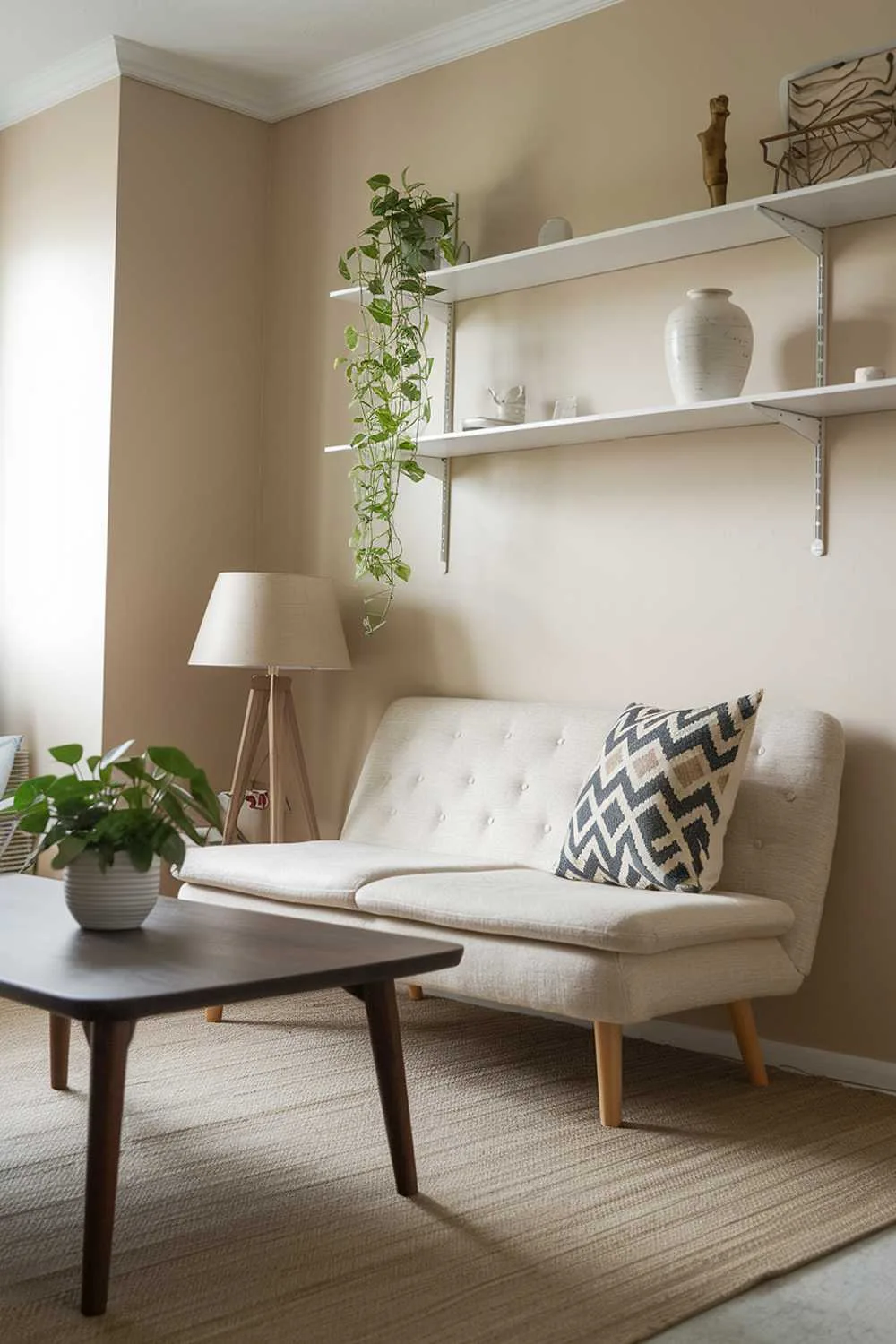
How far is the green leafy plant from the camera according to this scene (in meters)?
2.45

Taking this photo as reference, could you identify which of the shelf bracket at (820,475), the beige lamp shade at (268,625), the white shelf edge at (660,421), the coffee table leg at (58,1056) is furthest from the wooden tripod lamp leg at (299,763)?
the shelf bracket at (820,475)

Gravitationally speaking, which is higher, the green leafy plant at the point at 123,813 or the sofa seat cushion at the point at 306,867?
the green leafy plant at the point at 123,813

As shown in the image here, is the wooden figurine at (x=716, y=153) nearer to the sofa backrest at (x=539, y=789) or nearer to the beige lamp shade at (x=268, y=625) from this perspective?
the sofa backrest at (x=539, y=789)

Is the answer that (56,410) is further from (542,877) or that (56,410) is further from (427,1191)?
(427,1191)

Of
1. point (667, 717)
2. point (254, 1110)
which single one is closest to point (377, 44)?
point (667, 717)

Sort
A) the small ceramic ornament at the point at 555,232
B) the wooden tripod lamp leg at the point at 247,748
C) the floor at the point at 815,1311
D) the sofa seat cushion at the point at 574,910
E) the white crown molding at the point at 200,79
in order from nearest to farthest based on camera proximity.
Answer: the floor at the point at 815,1311 → the sofa seat cushion at the point at 574,910 → the small ceramic ornament at the point at 555,232 → the wooden tripod lamp leg at the point at 247,748 → the white crown molding at the point at 200,79

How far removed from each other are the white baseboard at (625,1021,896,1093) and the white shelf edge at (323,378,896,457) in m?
1.50

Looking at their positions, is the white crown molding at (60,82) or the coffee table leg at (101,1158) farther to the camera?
the white crown molding at (60,82)

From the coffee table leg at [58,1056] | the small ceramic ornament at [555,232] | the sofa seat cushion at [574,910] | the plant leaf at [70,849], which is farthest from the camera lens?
the small ceramic ornament at [555,232]

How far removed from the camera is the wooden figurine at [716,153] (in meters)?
3.55

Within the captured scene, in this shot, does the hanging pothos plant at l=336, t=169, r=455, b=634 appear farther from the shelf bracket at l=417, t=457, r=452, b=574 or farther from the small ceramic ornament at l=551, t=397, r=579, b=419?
the small ceramic ornament at l=551, t=397, r=579, b=419

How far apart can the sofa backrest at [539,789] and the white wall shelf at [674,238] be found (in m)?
1.16

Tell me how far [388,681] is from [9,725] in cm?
133

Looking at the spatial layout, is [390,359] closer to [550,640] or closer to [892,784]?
[550,640]
